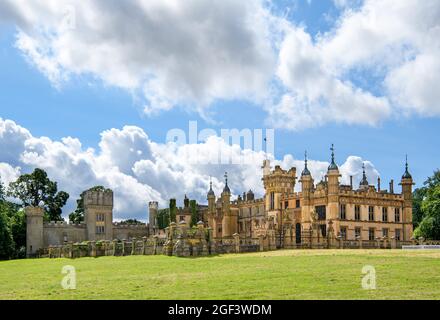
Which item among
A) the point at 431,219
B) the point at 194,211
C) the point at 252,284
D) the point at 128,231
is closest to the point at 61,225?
the point at 128,231

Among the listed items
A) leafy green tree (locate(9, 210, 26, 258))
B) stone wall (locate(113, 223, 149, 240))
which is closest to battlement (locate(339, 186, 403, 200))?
stone wall (locate(113, 223, 149, 240))

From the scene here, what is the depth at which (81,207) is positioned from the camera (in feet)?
374

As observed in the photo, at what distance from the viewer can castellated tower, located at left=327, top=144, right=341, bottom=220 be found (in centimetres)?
7594

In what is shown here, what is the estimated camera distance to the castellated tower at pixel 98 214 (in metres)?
102

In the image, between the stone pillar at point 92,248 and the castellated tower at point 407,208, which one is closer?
the stone pillar at point 92,248

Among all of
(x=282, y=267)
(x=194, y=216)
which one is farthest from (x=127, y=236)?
(x=282, y=267)

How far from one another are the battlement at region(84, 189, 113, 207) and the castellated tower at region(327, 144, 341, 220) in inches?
1579

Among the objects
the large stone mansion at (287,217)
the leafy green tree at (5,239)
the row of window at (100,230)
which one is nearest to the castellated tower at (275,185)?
the large stone mansion at (287,217)

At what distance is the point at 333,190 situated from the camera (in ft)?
252

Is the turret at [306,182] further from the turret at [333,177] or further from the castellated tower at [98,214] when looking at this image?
the castellated tower at [98,214]

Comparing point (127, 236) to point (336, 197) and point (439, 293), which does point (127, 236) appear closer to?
point (336, 197)

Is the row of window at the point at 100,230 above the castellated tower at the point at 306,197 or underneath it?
underneath

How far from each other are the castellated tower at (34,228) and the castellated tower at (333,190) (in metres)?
41.4

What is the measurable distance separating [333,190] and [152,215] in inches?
1658
